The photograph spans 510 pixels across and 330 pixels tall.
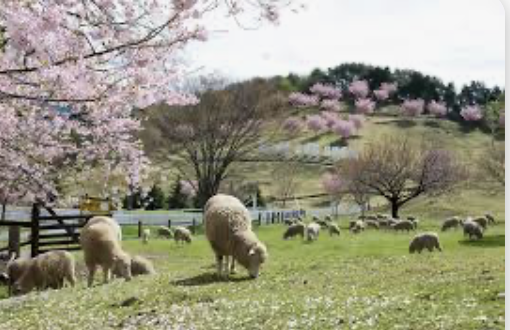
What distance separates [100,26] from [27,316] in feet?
27.5

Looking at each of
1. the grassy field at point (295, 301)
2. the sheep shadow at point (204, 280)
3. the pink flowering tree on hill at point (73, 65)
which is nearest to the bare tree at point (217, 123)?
the grassy field at point (295, 301)

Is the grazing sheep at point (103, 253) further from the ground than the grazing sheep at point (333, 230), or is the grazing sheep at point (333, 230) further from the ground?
the grazing sheep at point (103, 253)

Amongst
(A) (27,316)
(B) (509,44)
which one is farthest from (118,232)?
(B) (509,44)

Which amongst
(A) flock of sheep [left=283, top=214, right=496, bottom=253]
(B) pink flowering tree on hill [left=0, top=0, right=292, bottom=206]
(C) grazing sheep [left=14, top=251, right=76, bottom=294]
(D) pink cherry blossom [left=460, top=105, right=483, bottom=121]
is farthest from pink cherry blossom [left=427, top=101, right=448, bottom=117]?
(B) pink flowering tree on hill [left=0, top=0, right=292, bottom=206]

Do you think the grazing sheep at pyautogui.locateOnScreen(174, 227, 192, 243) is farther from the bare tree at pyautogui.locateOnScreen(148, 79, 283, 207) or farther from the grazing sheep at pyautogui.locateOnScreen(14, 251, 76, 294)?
the bare tree at pyautogui.locateOnScreen(148, 79, 283, 207)

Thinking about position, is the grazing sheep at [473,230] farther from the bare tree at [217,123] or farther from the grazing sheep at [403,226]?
the bare tree at [217,123]

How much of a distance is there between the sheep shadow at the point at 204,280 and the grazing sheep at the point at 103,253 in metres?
2.59

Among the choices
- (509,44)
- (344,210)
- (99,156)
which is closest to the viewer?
(509,44)

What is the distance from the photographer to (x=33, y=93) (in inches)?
346

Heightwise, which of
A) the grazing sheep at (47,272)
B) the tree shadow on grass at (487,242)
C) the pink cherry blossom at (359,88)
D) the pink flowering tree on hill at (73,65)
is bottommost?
the tree shadow on grass at (487,242)

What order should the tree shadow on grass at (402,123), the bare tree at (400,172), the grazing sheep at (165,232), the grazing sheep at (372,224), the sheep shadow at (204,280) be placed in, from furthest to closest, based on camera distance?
the tree shadow on grass at (402,123), the bare tree at (400,172), the grazing sheep at (372,224), the grazing sheep at (165,232), the sheep shadow at (204,280)

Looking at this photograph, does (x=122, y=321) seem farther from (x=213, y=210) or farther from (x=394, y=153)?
(x=394, y=153)

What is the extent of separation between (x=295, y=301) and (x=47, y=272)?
9.93 m

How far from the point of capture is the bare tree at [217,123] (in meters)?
62.8
